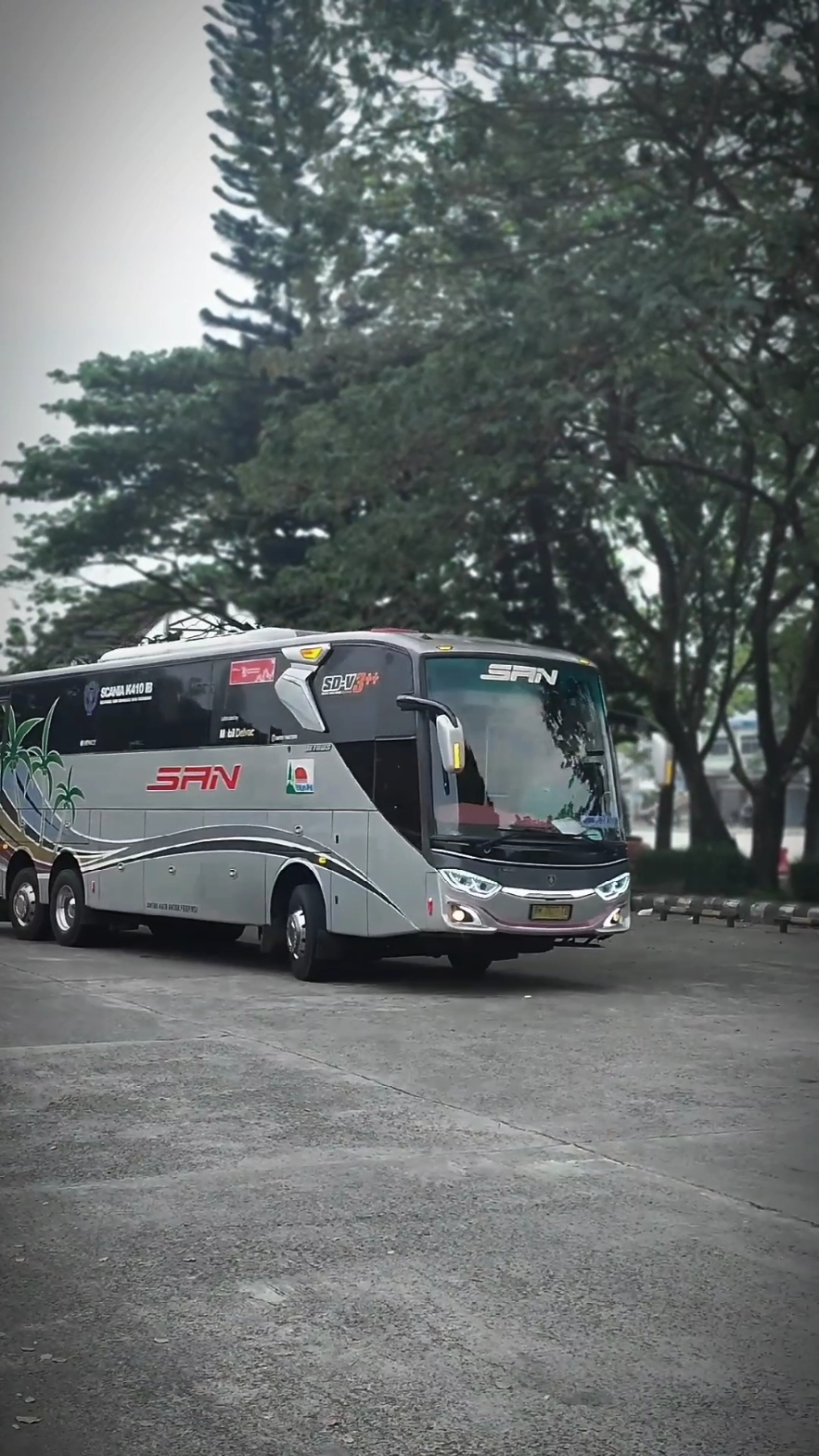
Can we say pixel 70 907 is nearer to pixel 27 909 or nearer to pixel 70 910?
pixel 70 910

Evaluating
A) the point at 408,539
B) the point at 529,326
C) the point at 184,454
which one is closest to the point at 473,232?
the point at 529,326

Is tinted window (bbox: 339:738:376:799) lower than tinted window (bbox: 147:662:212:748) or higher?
lower

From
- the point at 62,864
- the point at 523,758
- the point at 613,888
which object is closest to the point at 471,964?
the point at 613,888

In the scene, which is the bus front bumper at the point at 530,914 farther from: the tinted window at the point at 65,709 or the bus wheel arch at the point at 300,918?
the tinted window at the point at 65,709

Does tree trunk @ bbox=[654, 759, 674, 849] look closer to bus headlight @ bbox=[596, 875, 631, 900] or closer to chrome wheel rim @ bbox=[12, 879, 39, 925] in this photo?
chrome wheel rim @ bbox=[12, 879, 39, 925]

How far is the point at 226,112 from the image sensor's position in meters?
41.0

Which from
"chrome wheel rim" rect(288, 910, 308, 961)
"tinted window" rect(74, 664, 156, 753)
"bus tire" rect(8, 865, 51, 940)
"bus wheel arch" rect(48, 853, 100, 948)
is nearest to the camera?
"chrome wheel rim" rect(288, 910, 308, 961)

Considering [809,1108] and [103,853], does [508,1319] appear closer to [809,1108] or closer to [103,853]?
[809,1108]

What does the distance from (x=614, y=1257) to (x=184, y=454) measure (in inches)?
1286

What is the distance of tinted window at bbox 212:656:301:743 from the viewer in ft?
56.3

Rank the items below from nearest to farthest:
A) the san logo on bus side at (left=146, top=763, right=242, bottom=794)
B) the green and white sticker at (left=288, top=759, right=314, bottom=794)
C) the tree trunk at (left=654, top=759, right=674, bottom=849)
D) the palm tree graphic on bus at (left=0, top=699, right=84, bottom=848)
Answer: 1. the green and white sticker at (left=288, top=759, right=314, bottom=794)
2. the san logo on bus side at (left=146, top=763, right=242, bottom=794)
3. the palm tree graphic on bus at (left=0, top=699, right=84, bottom=848)
4. the tree trunk at (left=654, top=759, right=674, bottom=849)

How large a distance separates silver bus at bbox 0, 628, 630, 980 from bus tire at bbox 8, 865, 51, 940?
193 cm

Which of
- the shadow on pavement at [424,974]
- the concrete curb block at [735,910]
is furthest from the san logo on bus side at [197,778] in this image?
the concrete curb block at [735,910]

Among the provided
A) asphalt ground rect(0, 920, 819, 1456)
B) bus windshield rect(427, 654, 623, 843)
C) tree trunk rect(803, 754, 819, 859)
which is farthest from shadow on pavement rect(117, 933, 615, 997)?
tree trunk rect(803, 754, 819, 859)
